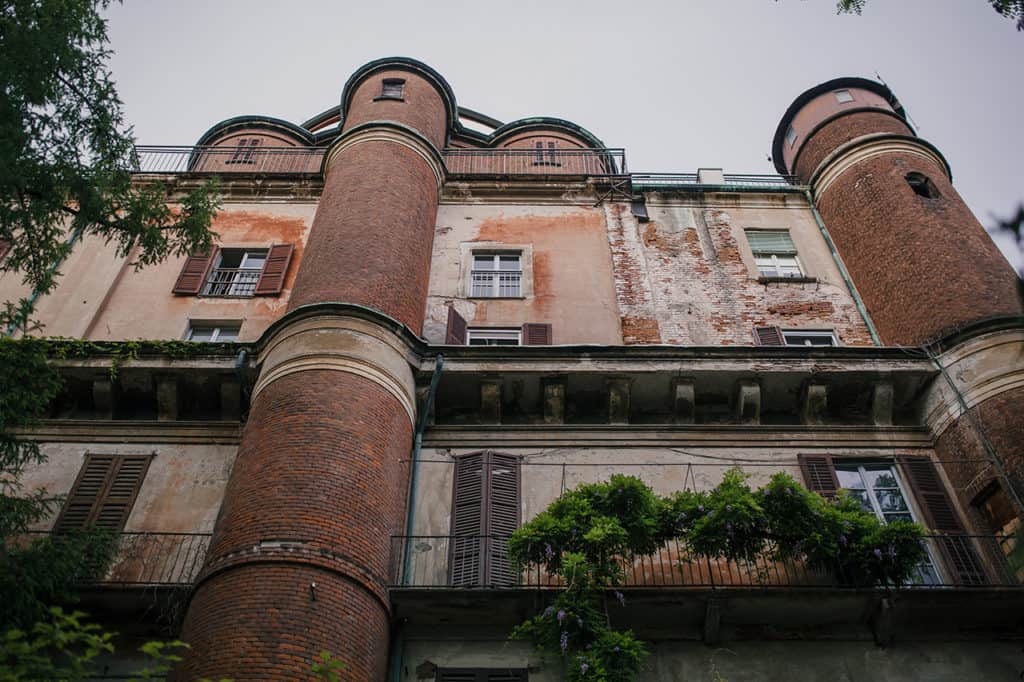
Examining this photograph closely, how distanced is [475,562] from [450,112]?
47.7ft

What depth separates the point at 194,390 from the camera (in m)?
15.7

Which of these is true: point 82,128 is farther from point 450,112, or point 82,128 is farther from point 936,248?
point 936,248

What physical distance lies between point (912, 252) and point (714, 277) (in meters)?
3.93

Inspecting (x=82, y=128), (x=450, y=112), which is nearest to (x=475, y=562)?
(x=82, y=128)

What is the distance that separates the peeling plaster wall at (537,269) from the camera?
59.1ft

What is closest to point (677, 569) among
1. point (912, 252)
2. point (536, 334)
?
point (536, 334)

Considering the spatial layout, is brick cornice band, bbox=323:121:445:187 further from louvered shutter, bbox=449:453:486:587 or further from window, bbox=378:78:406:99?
louvered shutter, bbox=449:453:486:587

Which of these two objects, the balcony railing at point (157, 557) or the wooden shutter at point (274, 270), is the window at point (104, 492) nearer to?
the balcony railing at point (157, 557)

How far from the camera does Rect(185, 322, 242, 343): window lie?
17.8 meters

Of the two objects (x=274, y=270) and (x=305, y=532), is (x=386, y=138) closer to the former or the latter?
(x=274, y=270)

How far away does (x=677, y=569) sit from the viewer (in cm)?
1313

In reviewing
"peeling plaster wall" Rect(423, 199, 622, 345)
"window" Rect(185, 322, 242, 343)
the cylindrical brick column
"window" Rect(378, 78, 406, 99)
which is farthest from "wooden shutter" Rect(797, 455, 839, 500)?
"window" Rect(378, 78, 406, 99)

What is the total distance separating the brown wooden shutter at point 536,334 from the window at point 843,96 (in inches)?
421

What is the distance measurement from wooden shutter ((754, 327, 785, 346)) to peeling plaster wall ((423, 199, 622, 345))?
2.75m
